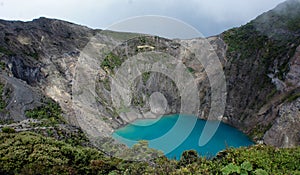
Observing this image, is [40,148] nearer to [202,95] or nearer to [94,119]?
[94,119]

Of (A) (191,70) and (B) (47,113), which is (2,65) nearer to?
(B) (47,113)

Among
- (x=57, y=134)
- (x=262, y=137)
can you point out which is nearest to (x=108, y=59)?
(x=262, y=137)

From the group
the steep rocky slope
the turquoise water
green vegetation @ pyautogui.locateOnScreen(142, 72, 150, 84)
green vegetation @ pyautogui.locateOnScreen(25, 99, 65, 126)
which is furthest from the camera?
green vegetation @ pyautogui.locateOnScreen(142, 72, 150, 84)

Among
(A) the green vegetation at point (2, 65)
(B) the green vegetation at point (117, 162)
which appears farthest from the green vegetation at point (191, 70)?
(B) the green vegetation at point (117, 162)

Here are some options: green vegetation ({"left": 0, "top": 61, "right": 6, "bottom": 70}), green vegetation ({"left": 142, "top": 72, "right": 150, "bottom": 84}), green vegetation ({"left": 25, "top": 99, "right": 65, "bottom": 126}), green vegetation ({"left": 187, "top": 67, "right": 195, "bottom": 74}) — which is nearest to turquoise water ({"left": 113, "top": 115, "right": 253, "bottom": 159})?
green vegetation ({"left": 25, "top": 99, "right": 65, "bottom": 126})

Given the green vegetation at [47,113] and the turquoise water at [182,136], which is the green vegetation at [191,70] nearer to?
the turquoise water at [182,136]

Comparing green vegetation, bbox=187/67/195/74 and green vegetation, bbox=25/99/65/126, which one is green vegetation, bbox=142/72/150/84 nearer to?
green vegetation, bbox=187/67/195/74
